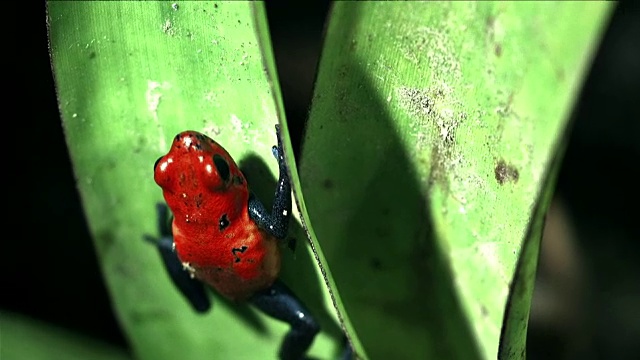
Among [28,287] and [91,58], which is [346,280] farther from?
[28,287]

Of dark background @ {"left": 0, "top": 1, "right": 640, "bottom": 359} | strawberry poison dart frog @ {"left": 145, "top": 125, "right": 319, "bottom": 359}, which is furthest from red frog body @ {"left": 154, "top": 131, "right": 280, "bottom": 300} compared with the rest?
dark background @ {"left": 0, "top": 1, "right": 640, "bottom": 359}

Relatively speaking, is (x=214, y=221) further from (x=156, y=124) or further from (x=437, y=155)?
(x=437, y=155)

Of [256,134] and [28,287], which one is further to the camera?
[28,287]

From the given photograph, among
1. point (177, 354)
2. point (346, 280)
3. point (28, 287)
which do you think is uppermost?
point (346, 280)

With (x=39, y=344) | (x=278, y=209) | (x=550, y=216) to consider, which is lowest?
(x=39, y=344)

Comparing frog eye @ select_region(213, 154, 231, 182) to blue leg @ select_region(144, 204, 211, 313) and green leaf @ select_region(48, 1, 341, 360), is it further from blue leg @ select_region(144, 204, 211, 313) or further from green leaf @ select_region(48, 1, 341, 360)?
blue leg @ select_region(144, 204, 211, 313)

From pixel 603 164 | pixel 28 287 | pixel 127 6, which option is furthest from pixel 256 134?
pixel 603 164

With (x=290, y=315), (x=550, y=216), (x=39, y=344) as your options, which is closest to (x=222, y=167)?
(x=290, y=315)
